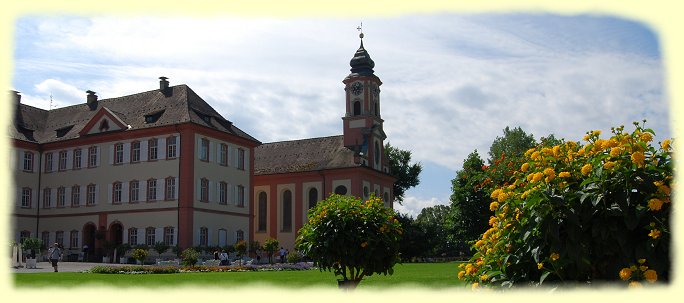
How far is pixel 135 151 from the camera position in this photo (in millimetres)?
50844

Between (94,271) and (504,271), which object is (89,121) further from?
(504,271)

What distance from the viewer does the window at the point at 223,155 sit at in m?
52.1

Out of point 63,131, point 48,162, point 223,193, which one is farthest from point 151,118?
point 48,162

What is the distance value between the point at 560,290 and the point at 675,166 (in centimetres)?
124

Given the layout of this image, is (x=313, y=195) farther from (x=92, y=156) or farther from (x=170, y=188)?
(x=92, y=156)

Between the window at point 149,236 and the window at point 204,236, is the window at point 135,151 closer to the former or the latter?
the window at point 149,236

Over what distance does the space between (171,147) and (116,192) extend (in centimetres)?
593

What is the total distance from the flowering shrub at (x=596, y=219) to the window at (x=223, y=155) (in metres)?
47.4

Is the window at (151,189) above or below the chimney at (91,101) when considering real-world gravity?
below

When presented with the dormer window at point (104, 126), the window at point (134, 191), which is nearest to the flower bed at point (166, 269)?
the window at point (134, 191)

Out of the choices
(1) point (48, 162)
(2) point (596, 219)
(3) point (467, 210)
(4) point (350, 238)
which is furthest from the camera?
(3) point (467, 210)

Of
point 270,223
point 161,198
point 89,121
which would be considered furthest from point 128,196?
point 270,223

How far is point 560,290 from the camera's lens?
4.90 m

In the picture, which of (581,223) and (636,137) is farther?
(636,137)
